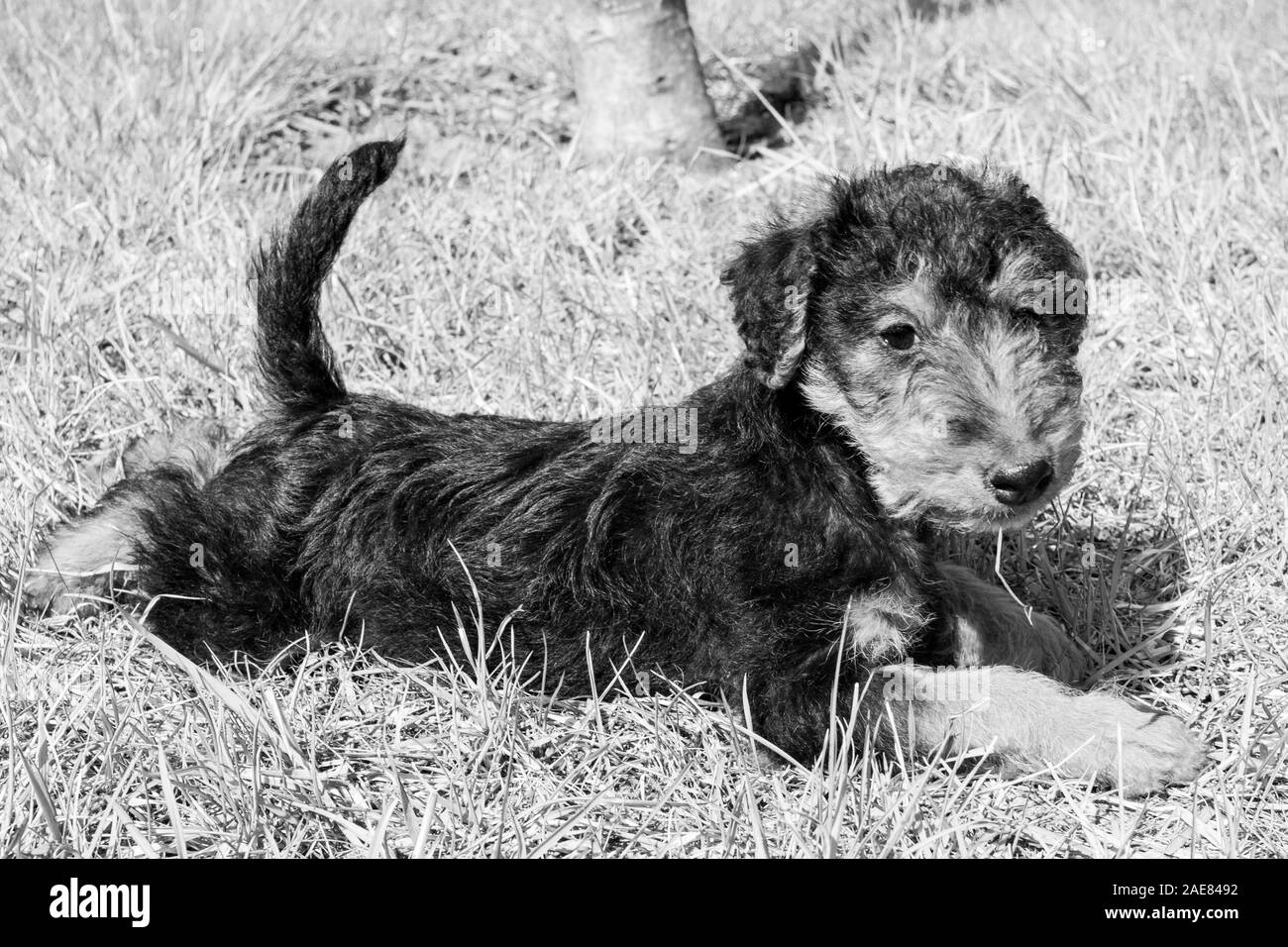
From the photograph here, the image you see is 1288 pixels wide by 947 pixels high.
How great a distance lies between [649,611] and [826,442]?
72 centimetres

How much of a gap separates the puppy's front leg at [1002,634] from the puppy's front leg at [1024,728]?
1.27 feet

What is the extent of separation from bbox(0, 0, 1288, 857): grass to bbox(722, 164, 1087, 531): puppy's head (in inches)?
31.2

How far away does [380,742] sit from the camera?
11.6 feet

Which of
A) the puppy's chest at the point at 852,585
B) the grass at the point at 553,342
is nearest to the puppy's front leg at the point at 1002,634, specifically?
the grass at the point at 553,342

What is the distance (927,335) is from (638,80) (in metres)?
3.94

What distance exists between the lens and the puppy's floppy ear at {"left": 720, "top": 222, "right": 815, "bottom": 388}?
3379mm

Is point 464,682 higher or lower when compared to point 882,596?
lower

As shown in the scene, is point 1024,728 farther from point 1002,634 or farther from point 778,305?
point 778,305

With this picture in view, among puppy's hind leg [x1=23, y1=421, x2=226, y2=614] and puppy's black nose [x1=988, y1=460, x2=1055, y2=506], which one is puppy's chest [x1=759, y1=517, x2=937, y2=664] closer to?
puppy's black nose [x1=988, y1=460, x2=1055, y2=506]

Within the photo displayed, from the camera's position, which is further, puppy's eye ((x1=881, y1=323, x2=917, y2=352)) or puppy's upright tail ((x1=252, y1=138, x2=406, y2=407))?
puppy's upright tail ((x1=252, y1=138, x2=406, y2=407))

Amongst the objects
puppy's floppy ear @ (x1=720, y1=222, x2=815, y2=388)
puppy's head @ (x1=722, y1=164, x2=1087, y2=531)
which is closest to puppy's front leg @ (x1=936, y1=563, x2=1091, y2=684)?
puppy's head @ (x1=722, y1=164, x2=1087, y2=531)

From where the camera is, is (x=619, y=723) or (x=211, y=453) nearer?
(x=619, y=723)
